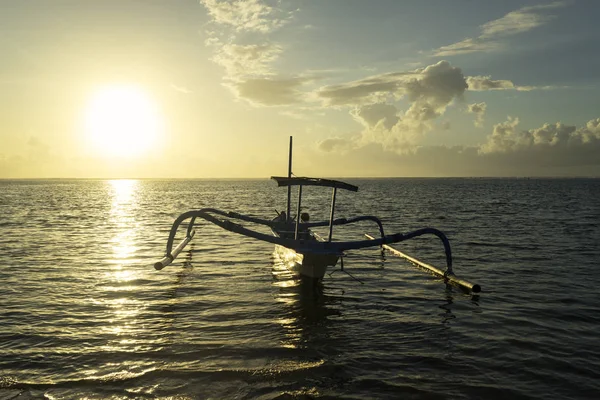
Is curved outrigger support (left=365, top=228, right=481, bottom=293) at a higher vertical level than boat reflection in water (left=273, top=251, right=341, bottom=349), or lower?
higher

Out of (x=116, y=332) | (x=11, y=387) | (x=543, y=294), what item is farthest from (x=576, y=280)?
(x=11, y=387)

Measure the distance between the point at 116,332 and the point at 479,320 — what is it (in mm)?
9642

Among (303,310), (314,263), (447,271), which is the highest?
(314,263)

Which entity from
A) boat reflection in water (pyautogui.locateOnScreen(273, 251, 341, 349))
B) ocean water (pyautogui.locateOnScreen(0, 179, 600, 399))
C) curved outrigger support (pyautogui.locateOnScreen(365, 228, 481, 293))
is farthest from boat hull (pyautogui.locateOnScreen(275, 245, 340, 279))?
curved outrigger support (pyautogui.locateOnScreen(365, 228, 481, 293))

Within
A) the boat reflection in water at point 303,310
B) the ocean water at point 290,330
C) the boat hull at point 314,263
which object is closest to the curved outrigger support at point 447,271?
the ocean water at point 290,330

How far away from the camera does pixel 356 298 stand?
14.1 metres

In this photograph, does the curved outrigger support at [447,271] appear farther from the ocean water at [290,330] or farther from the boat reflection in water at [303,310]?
the boat reflection in water at [303,310]

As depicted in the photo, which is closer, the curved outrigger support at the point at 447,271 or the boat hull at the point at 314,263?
the boat hull at the point at 314,263

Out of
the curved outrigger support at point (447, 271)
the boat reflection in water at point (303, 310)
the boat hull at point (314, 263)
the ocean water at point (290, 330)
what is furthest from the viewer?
the curved outrigger support at point (447, 271)

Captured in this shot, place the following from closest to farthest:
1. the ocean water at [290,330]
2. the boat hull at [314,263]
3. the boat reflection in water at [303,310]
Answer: the ocean water at [290,330] < the boat reflection in water at [303,310] < the boat hull at [314,263]

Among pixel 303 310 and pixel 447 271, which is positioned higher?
pixel 447 271

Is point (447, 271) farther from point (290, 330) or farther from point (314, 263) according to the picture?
point (290, 330)

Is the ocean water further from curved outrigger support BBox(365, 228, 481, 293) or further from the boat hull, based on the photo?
the boat hull

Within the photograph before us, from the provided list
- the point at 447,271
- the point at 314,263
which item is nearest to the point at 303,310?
the point at 314,263
